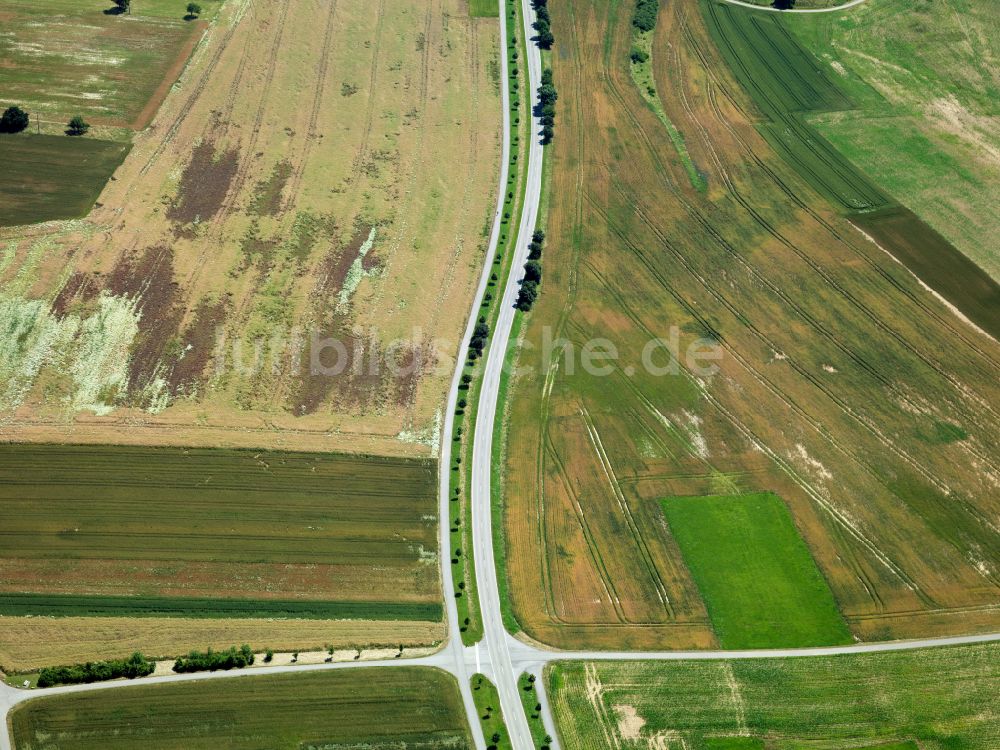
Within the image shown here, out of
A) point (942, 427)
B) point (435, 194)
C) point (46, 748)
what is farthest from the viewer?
point (435, 194)

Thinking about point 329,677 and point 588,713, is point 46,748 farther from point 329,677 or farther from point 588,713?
point 588,713

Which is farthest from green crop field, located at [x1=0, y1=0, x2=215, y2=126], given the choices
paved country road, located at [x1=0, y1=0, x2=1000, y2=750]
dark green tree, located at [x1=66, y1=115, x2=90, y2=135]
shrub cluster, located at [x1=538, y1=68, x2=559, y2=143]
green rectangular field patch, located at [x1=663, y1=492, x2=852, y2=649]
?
green rectangular field patch, located at [x1=663, y1=492, x2=852, y2=649]

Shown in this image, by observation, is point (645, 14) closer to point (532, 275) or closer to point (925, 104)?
point (925, 104)

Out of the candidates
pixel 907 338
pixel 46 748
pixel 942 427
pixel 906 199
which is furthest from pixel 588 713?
pixel 906 199

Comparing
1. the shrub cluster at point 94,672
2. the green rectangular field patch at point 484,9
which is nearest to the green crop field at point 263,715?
the shrub cluster at point 94,672

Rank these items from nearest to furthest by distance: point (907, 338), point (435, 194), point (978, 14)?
point (907, 338) < point (435, 194) < point (978, 14)

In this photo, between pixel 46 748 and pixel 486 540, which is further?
pixel 486 540
